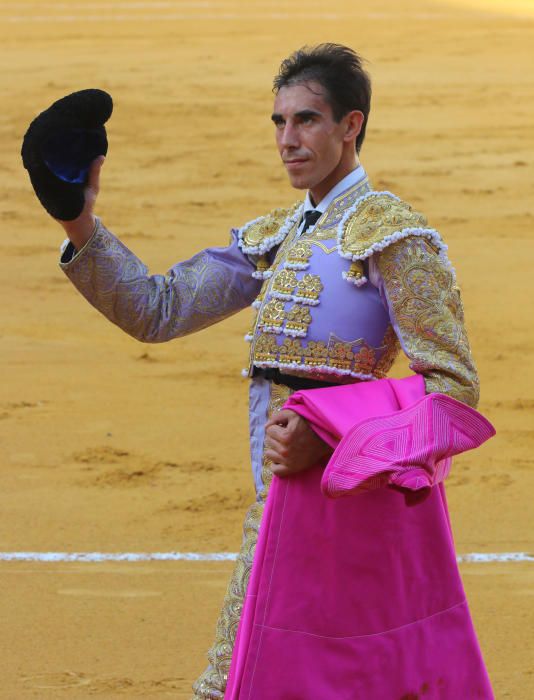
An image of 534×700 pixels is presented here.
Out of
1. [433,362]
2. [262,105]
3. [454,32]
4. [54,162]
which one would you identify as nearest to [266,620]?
[433,362]

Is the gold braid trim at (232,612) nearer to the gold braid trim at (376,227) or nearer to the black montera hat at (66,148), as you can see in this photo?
the gold braid trim at (376,227)

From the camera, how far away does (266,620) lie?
2.77m

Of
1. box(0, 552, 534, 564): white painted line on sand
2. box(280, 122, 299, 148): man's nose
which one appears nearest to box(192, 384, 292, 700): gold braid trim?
box(280, 122, 299, 148): man's nose

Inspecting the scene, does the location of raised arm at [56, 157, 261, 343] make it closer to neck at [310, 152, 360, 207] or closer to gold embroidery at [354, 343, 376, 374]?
neck at [310, 152, 360, 207]

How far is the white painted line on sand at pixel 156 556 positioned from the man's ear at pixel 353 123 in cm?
251

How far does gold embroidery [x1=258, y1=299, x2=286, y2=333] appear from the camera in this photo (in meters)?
2.89

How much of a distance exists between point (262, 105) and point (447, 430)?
423 inches

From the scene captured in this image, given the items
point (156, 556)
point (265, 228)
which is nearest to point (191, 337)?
point (156, 556)

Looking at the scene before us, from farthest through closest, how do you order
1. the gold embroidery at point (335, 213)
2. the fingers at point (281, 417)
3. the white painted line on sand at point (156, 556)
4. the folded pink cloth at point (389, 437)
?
the white painted line on sand at point (156, 556), the gold embroidery at point (335, 213), the fingers at point (281, 417), the folded pink cloth at point (389, 437)

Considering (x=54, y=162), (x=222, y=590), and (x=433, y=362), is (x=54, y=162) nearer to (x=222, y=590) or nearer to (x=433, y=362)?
(x=433, y=362)

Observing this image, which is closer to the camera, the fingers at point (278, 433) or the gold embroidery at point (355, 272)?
the fingers at point (278, 433)

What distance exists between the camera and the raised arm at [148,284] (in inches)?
119

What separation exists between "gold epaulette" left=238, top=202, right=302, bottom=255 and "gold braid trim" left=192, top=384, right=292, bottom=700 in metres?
0.34

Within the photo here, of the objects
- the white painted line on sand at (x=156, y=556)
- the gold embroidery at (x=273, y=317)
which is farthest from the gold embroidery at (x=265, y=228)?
the white painted line on sand at (x=156, y=556)
